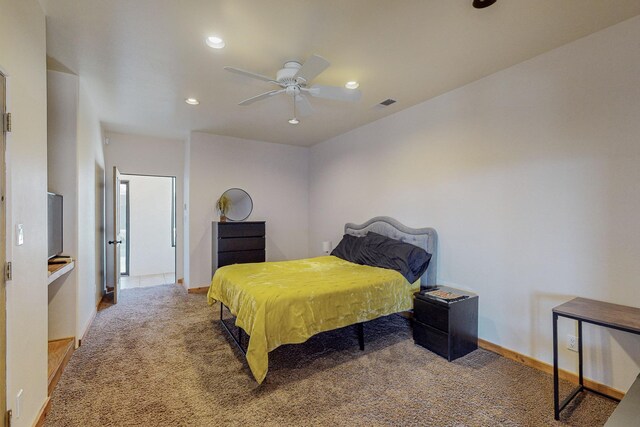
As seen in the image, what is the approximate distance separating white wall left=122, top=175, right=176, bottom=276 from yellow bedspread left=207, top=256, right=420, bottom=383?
3.96 meters

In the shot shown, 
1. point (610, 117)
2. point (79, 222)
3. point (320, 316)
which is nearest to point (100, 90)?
point (79, 222)

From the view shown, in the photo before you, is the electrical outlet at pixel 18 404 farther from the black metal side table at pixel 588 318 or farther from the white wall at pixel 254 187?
the white wall at pixel 254 187

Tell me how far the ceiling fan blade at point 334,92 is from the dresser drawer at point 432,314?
2.10m

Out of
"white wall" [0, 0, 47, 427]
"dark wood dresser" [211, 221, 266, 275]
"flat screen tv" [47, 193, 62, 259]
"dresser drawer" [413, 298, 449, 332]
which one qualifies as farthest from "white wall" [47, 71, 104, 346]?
"dresser drawer" [413, 298, 449, 332]

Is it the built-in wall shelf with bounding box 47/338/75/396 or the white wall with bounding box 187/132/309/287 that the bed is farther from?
the white wall with bounding box 187/132/309/287

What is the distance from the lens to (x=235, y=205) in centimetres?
524

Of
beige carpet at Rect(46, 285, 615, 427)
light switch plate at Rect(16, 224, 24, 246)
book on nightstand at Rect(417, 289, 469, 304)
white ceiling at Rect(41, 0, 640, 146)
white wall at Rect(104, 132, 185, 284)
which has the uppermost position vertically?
white ceiling at Rect(41, 0, 640, 146)

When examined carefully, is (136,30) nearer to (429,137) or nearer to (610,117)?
(429,137)

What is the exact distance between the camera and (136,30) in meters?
2.18

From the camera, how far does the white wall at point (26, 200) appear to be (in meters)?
1.49

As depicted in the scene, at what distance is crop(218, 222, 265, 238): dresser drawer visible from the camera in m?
4.64

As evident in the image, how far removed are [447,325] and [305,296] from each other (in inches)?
52.5

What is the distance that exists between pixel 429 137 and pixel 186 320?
3747 mm

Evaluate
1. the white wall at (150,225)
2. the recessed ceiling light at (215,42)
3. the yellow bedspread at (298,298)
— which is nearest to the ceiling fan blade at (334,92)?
the recessed ceiling light at (215,42)
